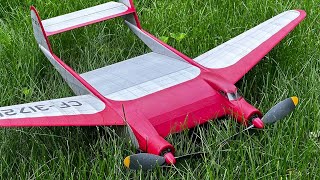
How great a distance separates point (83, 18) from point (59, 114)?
123 cm

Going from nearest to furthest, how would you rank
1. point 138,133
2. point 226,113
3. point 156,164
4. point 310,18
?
point 156,164 < point 138,133 < point 226,113 < point 310,18

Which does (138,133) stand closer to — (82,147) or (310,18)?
(82,147)

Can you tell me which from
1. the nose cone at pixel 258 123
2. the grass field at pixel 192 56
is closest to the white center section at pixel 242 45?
the grass field at pixel 192 56

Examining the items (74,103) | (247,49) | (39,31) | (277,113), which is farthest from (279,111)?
(39,31)

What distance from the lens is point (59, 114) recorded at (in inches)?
116

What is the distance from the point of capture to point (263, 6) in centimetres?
454

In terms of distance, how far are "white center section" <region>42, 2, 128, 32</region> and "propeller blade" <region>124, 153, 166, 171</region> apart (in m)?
1.51

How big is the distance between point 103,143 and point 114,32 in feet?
5.39

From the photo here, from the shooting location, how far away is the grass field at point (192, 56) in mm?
2916

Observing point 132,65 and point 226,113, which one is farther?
point 132,65

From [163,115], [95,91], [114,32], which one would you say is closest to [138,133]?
[163,115]

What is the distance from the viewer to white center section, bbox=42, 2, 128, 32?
3.92 m

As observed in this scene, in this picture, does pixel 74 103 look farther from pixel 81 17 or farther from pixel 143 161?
pixel 81 17

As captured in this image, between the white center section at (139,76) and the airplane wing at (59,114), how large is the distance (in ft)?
0.53
